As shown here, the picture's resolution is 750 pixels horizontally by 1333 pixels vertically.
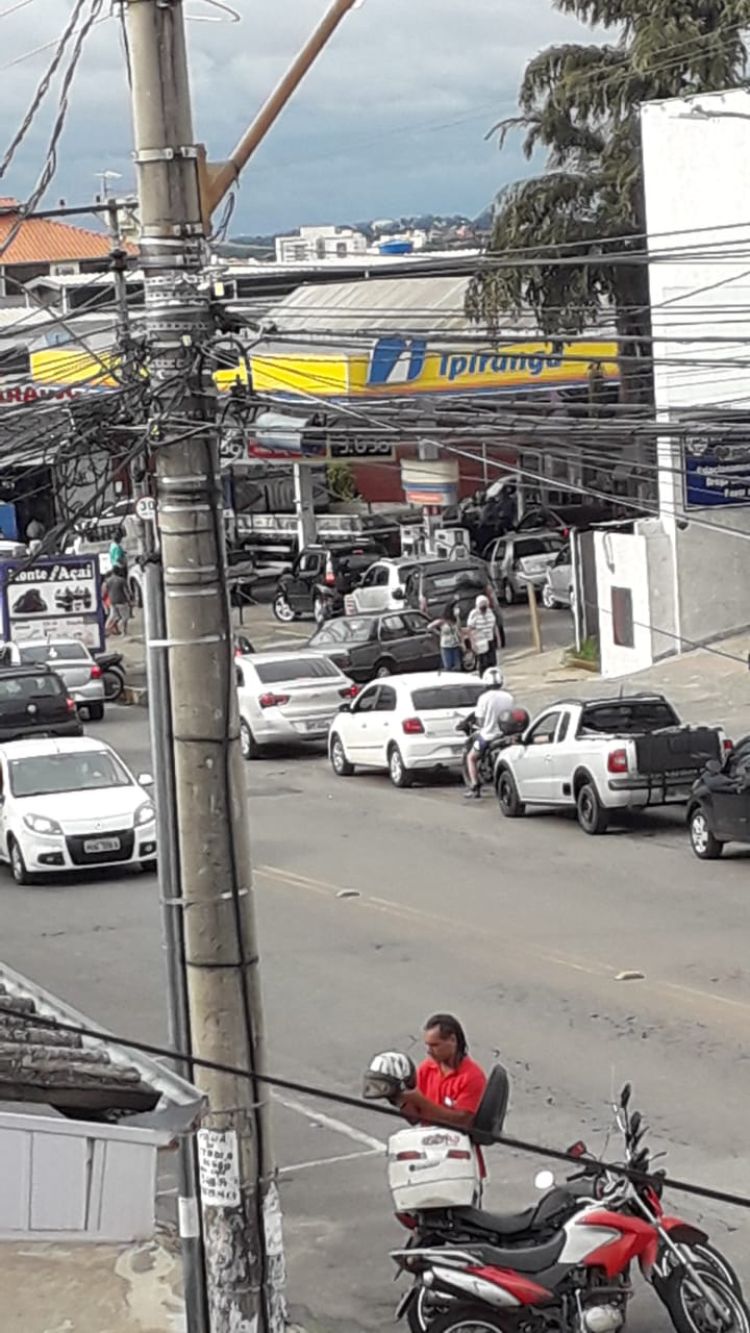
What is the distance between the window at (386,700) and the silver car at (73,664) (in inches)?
325

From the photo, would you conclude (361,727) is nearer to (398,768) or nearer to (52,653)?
(398,768)

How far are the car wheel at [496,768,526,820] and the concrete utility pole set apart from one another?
15711 mm

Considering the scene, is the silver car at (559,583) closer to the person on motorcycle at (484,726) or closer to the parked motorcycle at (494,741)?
the parked motorcycle at (494,741)

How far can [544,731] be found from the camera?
24.8 meters

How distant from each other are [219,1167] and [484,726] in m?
17.4

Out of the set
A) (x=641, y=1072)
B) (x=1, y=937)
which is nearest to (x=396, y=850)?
(x=1, y=937)

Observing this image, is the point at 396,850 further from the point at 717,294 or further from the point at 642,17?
the point at 642,17

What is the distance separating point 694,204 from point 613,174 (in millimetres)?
9029

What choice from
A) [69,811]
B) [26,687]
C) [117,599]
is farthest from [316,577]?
[69,811]

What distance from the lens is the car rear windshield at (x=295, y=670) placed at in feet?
103

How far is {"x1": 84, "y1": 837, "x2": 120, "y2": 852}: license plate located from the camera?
22.5 m

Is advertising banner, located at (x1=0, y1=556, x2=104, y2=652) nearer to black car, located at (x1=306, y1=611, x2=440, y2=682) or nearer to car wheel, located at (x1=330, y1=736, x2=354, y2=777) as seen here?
black car, located at (x1=306, y1=611, x2=440, y2=682)

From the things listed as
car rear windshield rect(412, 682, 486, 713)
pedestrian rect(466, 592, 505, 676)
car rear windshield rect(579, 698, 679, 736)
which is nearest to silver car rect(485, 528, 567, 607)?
pedestrian rect(466, 592, 505, 676)

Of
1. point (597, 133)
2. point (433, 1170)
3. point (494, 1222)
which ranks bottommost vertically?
point (494, 1222)
